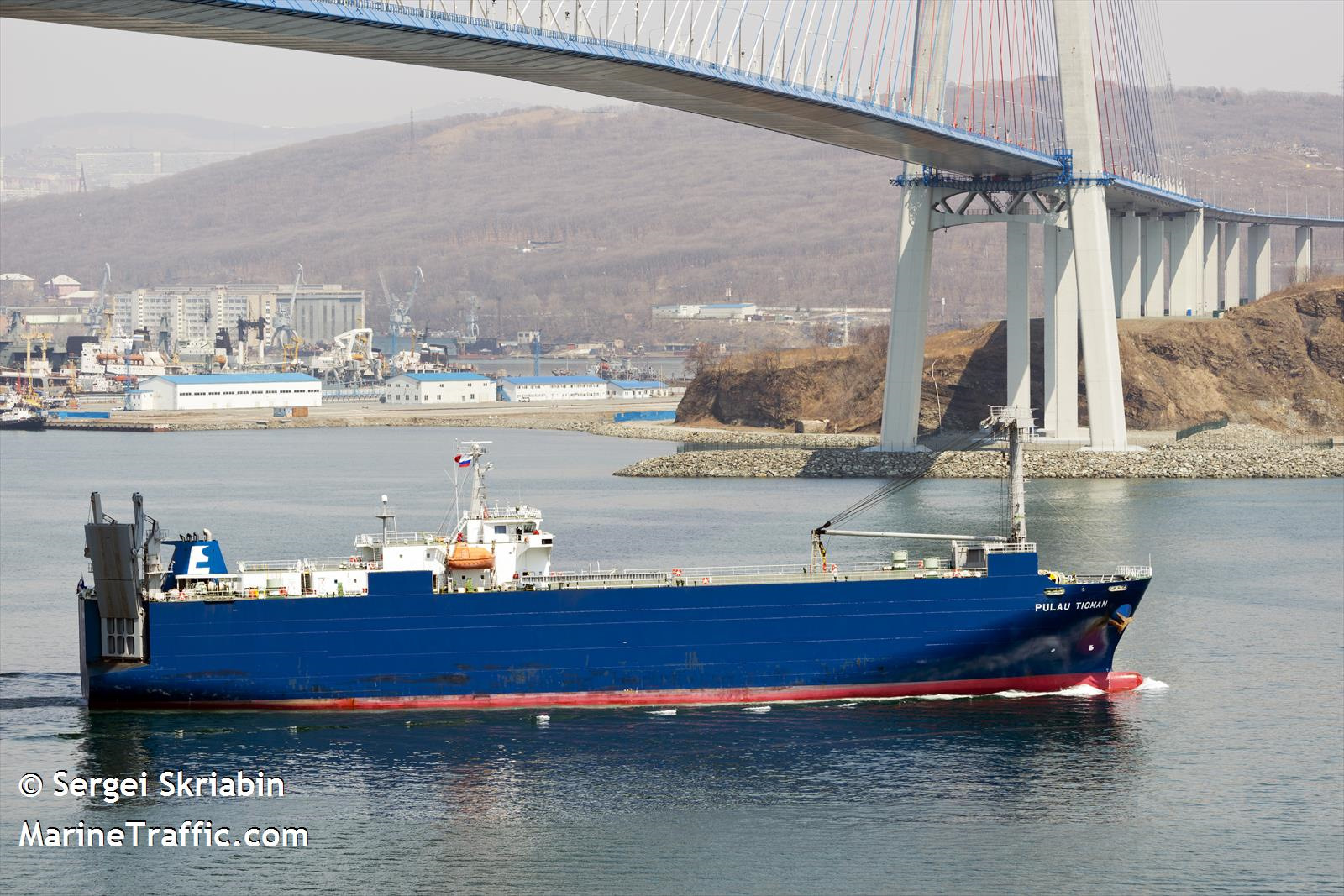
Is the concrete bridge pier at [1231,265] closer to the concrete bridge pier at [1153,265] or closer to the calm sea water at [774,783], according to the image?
the concrete bridge pier at [1153,265]

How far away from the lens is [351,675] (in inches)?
1113

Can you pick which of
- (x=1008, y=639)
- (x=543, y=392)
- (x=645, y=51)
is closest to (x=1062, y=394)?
(x=645, y=51)

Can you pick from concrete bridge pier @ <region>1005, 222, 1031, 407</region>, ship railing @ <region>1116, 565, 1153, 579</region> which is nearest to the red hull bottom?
ship railing @ <region>1116, 565, 1153, 579</region>

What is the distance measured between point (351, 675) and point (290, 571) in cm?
203

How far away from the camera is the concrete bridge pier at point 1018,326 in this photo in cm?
7000

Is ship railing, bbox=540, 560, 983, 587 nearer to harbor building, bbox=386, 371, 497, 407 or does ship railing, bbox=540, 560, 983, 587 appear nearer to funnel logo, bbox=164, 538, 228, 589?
funnel logo, bbox=164, 538, 228, 589

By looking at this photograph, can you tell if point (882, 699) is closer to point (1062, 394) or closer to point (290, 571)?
point (290, 571)

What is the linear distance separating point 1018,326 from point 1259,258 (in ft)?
164

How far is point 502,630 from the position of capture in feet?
92.8

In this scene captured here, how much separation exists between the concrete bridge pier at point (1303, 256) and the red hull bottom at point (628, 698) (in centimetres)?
8926

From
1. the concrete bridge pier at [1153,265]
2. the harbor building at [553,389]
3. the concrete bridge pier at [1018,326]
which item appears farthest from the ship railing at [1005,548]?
the harbor building at [553,389]

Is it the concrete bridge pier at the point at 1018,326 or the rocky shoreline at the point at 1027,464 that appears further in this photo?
the concrete bridge pier at the point at 1018,326

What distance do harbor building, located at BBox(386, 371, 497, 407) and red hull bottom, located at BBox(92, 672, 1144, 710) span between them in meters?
103

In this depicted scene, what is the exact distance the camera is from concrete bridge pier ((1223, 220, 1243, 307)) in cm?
11238
